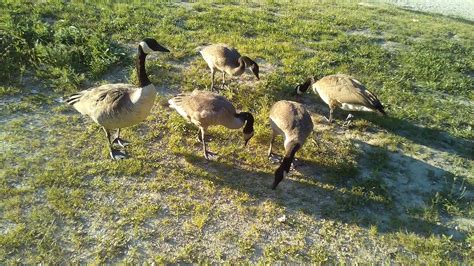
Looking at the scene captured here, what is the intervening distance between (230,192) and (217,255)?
3.86 feet

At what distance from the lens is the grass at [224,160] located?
5.00m

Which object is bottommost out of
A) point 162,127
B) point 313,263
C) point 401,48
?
point 313,263

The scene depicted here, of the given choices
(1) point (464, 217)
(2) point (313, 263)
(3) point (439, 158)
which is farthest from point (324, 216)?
(3) point (439, 158)

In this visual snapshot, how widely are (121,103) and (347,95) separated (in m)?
3.97

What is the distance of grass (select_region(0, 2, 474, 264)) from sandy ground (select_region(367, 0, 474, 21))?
5811 mm

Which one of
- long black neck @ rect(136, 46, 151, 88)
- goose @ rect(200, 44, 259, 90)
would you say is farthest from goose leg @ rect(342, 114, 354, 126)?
long black neck @ rect(136, 46, 151, 88)

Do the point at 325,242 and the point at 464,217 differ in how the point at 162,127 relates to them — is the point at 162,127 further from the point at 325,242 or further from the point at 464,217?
the point at 464,217

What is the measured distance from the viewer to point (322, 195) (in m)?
5.85

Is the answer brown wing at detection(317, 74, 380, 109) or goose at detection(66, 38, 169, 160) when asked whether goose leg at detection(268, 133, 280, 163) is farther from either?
goose at detection(66, 38, 169, 160)

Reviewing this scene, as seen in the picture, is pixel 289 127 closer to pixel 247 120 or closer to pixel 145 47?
pixel 247 120

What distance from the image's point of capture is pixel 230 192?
5773mm

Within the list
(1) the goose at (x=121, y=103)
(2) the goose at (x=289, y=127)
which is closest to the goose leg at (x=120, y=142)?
(1) the goose at (x=121, y=103)

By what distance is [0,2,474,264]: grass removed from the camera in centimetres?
500

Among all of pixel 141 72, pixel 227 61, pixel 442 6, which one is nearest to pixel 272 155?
pixel 227 61
